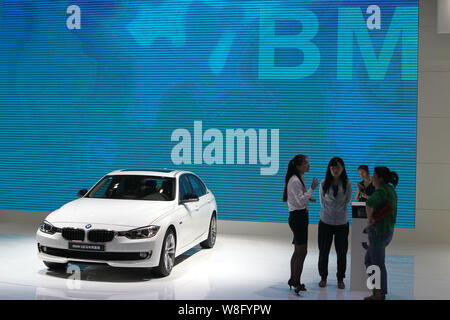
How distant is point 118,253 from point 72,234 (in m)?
0.68

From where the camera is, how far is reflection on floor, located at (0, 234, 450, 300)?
6785mm

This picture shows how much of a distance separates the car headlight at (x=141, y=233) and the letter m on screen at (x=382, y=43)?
6.39m

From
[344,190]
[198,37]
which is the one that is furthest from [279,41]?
[344,190]

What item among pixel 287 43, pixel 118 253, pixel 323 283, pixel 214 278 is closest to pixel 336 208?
pixel 323 283

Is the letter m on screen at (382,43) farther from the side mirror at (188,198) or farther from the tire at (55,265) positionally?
the tire at (55,265)

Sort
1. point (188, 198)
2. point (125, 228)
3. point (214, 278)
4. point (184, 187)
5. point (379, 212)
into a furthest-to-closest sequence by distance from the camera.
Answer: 1. point (184, 187)
2. point (188, 198)
3. point (214, 278)
4. point (125, 228)
5. point (379, 212)

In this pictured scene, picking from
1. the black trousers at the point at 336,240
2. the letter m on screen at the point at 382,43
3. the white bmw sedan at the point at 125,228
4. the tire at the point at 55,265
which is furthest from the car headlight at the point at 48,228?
the letter m on screen at the point at 382,43

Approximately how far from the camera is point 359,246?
23.2 ft

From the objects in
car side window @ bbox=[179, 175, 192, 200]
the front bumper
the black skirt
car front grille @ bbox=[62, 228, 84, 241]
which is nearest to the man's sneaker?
the black skirt

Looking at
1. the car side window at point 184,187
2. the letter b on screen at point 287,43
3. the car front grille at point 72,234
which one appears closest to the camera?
the car front grille at point 72,234

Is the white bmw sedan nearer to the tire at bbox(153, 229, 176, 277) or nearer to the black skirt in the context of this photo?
the tire at bbox(153, 229, 176, 277)

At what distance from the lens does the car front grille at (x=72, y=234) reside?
723 cm

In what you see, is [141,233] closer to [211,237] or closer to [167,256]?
[167,256]

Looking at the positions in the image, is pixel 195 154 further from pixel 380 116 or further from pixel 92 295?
pixel 92 295
